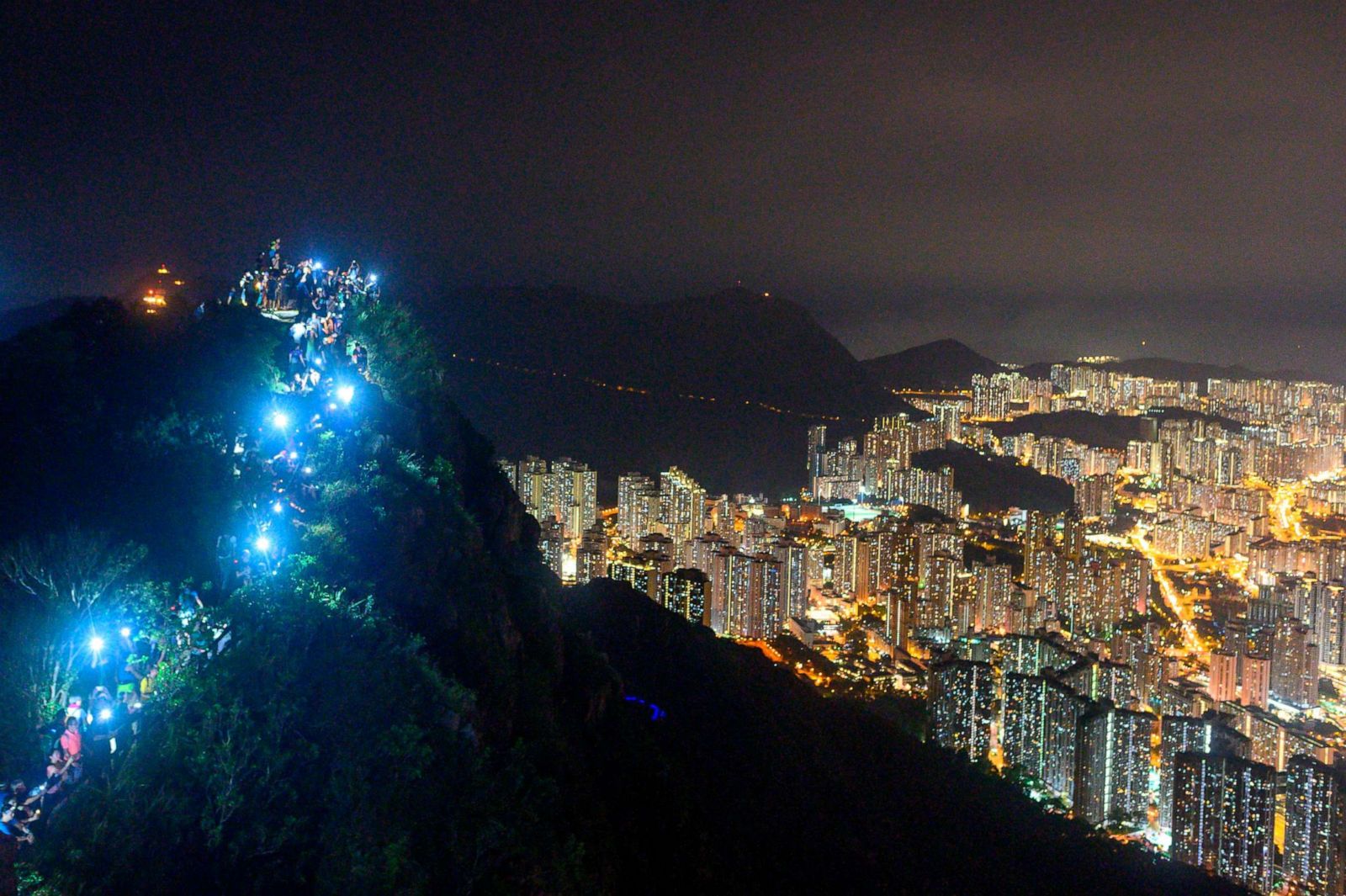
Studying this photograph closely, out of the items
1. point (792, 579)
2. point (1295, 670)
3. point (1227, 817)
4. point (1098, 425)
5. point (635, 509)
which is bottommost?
point (1227, 817)

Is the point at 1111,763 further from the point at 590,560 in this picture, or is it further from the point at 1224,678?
the point at 590,560

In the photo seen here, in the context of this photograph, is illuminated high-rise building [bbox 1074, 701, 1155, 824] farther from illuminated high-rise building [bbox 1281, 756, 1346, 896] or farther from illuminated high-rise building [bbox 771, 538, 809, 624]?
illuminated high-rise building [bbox 771, 538, 809, 624]

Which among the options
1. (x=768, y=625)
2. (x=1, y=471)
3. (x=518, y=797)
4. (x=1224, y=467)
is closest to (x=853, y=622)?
(x=768, y=625)

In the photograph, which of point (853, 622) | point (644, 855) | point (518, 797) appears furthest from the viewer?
point (853, 622)

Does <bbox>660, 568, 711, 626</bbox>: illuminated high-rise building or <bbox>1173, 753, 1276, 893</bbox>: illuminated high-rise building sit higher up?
<bbox>660, 568, 711, 626</bbox>: illuminated high-rise building

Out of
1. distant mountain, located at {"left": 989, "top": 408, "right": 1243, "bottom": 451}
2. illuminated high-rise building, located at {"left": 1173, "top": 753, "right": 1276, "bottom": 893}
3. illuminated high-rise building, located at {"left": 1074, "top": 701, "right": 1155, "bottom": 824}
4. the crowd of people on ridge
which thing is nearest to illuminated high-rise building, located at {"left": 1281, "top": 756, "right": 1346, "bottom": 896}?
illuminated high-rise building, located at {"left": 1173, "top": 753, "right": 1276, "bottom": 893}

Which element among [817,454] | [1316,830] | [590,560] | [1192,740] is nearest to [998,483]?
[817,454]

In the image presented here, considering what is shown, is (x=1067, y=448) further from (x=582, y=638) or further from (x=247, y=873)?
(x=247, y=873)
